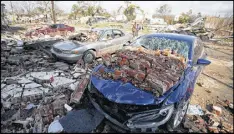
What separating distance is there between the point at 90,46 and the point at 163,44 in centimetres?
300

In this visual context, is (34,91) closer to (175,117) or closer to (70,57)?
(70,57)

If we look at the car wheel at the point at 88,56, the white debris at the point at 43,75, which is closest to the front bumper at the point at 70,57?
the car wheel at the point at 88,56

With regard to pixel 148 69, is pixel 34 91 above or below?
below

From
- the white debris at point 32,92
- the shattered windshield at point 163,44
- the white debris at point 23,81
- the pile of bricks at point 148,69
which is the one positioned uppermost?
the shattered windshield at point 163,44

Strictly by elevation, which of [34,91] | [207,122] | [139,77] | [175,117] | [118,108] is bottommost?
[207,122]

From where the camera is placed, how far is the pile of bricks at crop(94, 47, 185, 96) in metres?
2.73

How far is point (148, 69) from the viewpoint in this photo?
10.4 feet

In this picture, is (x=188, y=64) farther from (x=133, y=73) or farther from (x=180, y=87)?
(x=133, y=73)

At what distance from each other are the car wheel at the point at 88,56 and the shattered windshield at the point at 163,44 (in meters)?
2.17

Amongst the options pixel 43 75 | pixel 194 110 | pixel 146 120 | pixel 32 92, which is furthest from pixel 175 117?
pixel 43 75

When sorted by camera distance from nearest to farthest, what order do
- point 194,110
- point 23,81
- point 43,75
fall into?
point 194,110 < point 23,81 < point 43,75

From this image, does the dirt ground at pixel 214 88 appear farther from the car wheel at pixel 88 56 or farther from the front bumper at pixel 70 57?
the front bumper at pixel 70 57

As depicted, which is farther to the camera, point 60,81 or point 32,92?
point 60,81

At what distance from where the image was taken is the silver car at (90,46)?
5.88 m
